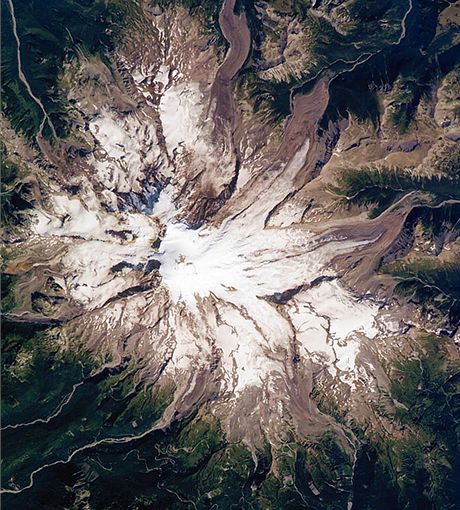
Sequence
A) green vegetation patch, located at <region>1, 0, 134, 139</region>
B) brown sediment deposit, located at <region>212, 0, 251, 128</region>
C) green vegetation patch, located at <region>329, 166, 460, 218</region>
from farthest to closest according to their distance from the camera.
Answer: green vegetation patch, located at <region>329, 166, 460, 218</region>, brown sediment deposit, located at <region>212, 0, 251, 128</region>, green vegetation patch, located at <region>1, 0, 134, 139</region>

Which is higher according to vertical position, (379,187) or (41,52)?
(41,52)

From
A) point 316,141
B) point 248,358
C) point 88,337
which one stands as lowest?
point 248,358

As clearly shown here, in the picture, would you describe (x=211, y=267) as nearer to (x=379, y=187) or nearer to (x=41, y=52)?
(x=379, y=187)

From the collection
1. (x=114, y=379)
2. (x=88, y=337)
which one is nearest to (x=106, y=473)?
(x=114, y=379)

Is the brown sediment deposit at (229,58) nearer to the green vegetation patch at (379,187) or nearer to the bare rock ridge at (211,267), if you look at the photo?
the bare rock ridge at (211,267)

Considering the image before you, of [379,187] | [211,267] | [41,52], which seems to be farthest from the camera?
[379,187]

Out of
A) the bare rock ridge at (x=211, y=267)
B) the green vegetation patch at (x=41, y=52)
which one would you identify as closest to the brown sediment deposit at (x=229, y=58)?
the bare rock ridge at (x=211, y=267)

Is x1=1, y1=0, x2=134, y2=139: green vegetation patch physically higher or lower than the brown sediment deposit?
higher

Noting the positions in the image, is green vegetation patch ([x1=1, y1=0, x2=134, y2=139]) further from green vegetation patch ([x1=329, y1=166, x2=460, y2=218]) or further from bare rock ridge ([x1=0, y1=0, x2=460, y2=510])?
green vegetation patch ([x1=329, y1=166, x2=460, y2=218])

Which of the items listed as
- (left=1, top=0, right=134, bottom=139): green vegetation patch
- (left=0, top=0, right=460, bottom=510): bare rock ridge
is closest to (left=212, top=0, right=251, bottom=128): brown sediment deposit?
(left=0, top=0, right=460, bottom=510): bare rock ridge

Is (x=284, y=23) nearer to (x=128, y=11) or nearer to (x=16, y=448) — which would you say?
(x=128, y=11)

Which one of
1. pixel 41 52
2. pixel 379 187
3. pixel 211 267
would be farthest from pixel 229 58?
pixel 211 267
